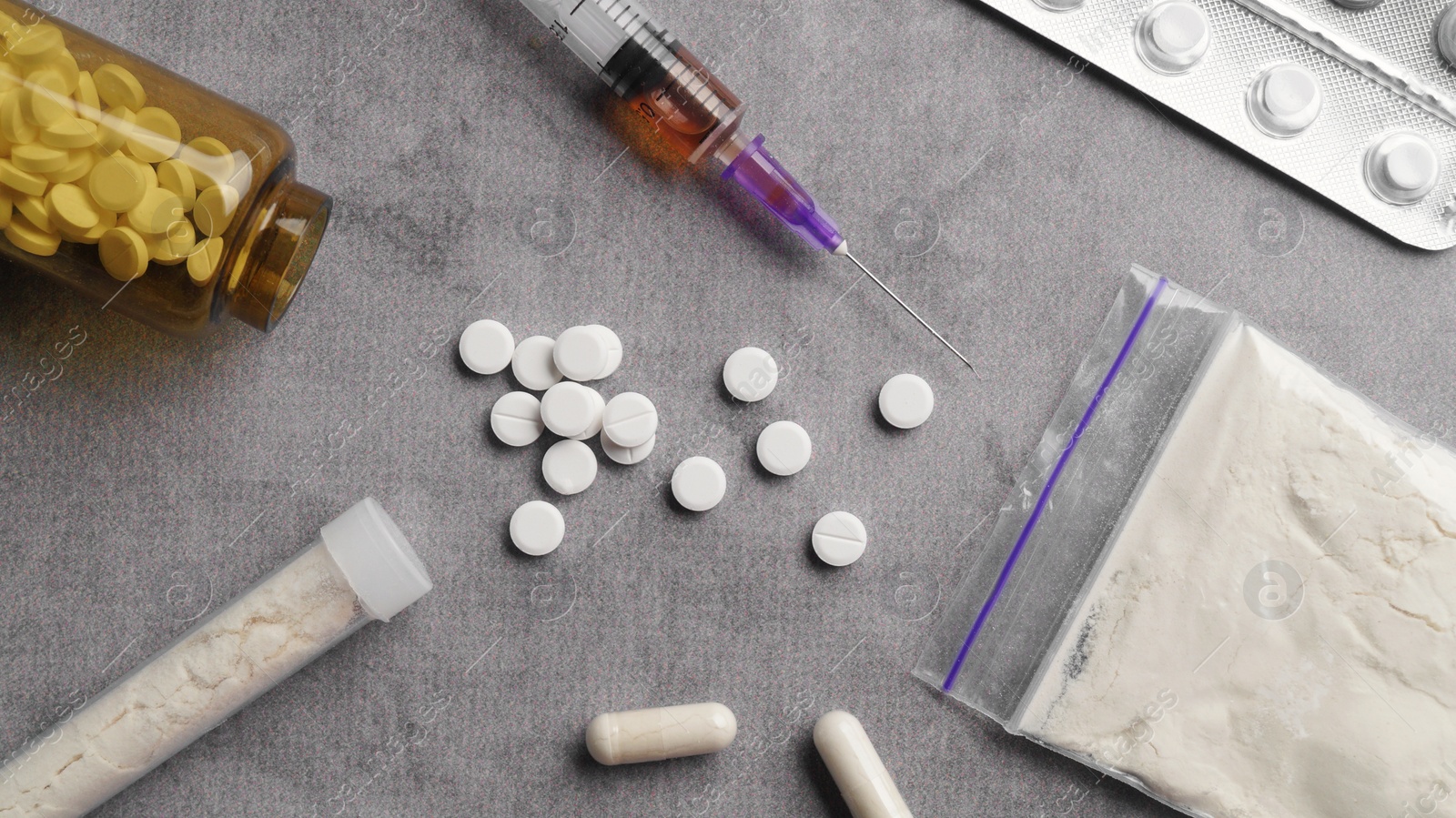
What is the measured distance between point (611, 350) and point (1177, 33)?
702 millimetres

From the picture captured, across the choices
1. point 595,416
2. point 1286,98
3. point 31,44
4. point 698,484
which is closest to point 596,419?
point 595,416

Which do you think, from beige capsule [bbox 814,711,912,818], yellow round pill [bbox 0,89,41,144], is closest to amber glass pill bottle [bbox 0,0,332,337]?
yellow round pill [bbox 0,89,41,144]

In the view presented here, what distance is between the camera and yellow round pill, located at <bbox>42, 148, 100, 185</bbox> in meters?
0.72

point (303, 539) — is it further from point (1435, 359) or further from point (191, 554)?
point (1435, 359)

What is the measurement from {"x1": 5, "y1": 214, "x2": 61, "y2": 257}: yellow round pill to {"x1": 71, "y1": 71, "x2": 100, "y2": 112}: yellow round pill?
4.1 inches

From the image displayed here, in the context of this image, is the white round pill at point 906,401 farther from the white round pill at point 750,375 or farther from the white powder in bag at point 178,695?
the white powder in bag at point 178,695

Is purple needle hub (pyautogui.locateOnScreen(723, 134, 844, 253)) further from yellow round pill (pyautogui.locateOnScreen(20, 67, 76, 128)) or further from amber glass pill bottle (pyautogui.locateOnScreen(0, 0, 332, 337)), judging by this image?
yellow round pill (pyautogui.locateOnScreen(20, 67, 76, 128))

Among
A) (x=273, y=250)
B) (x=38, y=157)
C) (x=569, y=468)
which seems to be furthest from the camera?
(x=569, y=468)

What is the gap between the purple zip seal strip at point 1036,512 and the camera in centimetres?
94

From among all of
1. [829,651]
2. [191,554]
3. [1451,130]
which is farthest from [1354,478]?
[191,554]

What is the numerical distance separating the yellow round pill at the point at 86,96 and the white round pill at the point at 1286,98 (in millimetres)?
1140

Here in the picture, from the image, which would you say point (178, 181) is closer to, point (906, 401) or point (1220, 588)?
point (906, 401)

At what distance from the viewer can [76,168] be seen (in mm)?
728

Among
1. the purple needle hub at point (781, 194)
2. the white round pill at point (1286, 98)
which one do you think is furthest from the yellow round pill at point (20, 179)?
the white round pill at point (1286, 98)
